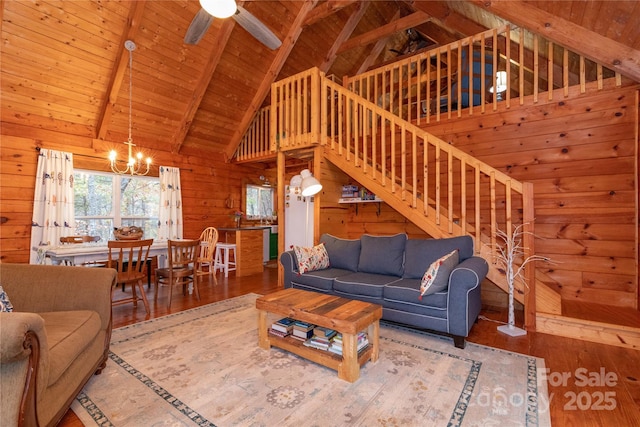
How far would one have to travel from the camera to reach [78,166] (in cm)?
453

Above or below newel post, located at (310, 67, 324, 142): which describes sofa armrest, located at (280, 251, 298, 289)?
below

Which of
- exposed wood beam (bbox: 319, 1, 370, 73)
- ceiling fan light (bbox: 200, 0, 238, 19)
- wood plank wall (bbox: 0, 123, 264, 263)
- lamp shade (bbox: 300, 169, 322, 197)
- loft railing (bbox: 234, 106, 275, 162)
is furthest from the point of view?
loft railing (bbox: 234, 106, 275, 162)

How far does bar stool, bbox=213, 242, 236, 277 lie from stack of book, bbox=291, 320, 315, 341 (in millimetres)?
3178

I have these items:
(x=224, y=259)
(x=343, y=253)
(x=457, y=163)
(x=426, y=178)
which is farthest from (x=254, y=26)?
(x=224, y=259)

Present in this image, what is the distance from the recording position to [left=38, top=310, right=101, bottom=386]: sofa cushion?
1.39 m

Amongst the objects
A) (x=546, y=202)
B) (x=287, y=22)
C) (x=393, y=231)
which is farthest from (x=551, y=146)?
(x=287, y=22)

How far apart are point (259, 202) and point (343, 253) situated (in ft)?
14.2

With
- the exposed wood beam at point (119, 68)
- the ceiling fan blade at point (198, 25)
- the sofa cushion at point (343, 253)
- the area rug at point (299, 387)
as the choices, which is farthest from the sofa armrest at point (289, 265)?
the exposed wood beam at point (119, 68)

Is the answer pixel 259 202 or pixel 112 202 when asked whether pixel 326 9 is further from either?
pixel 112 202

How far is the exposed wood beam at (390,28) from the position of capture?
491 cm

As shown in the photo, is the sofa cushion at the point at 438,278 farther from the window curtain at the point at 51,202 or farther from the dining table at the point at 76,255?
the window curtain at the point at 51,202

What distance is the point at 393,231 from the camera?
4.45 metres

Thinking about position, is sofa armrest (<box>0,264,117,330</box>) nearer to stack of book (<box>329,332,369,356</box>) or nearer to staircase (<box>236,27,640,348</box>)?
stack of book (<box>329,332,369,356</box>)

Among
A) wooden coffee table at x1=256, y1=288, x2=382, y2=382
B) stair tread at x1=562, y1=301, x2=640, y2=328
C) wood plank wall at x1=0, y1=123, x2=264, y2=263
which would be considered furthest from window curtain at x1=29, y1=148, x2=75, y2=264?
stair tread at x1=562, y1=301, x2=640, y2=328
